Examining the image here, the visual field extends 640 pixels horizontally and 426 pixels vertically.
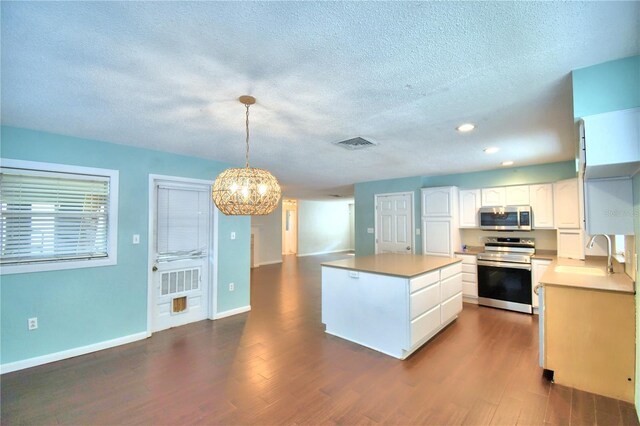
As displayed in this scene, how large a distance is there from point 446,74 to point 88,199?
3727mm

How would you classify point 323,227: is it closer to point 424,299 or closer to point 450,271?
point 450,271

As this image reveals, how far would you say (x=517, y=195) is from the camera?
4.58 meters

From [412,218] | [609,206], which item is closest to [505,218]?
[412,218]

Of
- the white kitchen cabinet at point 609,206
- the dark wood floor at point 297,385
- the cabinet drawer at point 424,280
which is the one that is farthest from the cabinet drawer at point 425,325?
the white kitchen cabinet at point 609,206

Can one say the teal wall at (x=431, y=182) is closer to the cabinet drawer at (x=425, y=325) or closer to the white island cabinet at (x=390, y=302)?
the white island cabinet at (x=390, y=302)

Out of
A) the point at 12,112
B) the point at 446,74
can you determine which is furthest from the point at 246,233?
the point at 446,74

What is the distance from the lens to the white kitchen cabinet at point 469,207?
4.98 meters

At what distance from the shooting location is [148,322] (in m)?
3.49

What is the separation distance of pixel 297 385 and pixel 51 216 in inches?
119

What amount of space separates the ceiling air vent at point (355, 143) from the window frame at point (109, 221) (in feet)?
8.75

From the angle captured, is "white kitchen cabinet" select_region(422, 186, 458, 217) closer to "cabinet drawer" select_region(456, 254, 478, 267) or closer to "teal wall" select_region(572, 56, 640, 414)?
"cabinet drawer" select_region(456, 254, 478, 267)

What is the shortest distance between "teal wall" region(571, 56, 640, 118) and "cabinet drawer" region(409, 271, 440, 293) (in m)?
1.89

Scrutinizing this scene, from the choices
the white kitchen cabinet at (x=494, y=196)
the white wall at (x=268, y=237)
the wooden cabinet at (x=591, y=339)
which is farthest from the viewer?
the white wall at (x=268, y=237)

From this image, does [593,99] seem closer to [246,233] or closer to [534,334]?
[534,334]
